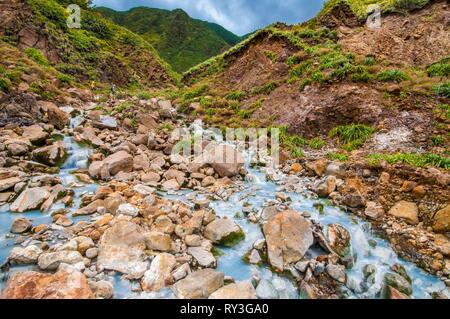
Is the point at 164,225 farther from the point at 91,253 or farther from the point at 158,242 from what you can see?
the point at 91,253

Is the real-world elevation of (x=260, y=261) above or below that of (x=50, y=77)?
below

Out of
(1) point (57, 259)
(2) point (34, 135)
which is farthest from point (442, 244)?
(2) point (34, 135)

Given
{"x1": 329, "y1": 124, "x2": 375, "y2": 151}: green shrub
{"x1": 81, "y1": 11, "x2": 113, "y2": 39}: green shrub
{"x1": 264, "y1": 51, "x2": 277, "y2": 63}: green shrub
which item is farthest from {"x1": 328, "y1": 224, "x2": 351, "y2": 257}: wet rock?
{"x1": 81, "y1": 11, "x2": 113, "y2": 39}: green shrub

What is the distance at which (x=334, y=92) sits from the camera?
10000mm

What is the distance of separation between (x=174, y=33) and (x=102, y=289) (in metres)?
78.6

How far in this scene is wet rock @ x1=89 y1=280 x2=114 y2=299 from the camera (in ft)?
10.0

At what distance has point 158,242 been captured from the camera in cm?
394

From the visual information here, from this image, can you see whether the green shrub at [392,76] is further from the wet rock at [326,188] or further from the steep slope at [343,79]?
the wet rock at [326,188]

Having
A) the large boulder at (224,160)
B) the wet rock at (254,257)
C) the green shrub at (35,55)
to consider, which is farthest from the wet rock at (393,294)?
the green shrub at (35,55)

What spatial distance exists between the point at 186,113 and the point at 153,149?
5850mm

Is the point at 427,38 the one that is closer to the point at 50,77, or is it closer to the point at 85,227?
the point at 85,227
